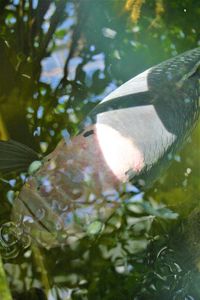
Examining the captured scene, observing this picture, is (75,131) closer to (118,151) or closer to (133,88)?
(133,88)

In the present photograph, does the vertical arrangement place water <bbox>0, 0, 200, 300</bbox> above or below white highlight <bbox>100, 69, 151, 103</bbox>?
below

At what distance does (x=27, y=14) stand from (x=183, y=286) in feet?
7.73

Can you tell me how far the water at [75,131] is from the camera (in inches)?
95.0

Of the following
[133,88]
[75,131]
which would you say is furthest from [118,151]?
[75,131]

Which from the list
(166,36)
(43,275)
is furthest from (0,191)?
(166,36)

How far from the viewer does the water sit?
95.0 inches

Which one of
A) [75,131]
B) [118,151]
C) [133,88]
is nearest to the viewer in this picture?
[118,151]

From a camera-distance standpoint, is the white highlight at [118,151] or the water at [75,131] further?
the water at [75,131]

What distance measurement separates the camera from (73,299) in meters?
2.38

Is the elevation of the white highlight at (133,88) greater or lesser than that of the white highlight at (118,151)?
greater

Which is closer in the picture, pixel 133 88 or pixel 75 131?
pixel 133 88

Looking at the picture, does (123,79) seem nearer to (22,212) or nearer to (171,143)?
(171,143)

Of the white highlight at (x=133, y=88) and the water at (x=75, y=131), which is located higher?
the white highlight at (x=133, y=88)

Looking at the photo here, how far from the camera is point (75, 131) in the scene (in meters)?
2.62
